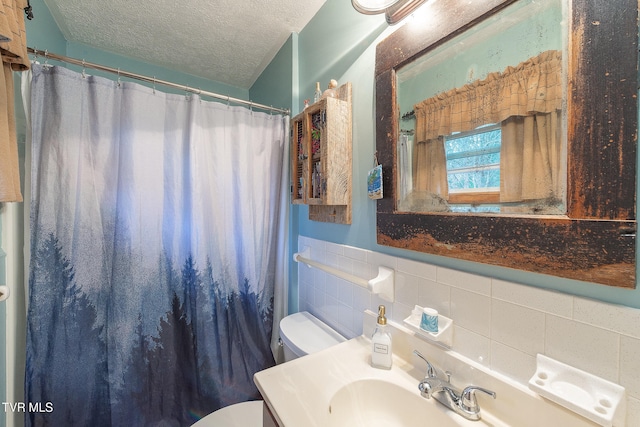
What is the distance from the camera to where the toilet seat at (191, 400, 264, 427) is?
120 cm

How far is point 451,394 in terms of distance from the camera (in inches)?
24.7

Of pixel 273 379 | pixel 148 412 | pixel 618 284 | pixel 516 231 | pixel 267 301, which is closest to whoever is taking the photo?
pixel 618 284

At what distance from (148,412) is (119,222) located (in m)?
0.94

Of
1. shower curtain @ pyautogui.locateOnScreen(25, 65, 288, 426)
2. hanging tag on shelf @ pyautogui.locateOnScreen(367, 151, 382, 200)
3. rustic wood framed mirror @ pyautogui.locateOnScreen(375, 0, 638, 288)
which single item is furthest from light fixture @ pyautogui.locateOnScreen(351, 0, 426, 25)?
shower curtain @ pyautogui.locateOnScreen(25, 65, 288, 426)

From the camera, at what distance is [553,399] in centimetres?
48

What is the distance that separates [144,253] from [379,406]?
119cm

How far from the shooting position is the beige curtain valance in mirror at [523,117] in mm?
526

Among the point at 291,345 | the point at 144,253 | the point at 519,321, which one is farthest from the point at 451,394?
the point at 144,253

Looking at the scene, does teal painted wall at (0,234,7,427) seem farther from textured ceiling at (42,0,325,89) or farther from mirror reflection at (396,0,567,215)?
mirror reflection at (396,0,567,215)

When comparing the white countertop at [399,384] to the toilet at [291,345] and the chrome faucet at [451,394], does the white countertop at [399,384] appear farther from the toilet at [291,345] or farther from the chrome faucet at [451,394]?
the toilet at [291,345]

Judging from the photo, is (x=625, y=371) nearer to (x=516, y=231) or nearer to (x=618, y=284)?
(x=618, y=284)

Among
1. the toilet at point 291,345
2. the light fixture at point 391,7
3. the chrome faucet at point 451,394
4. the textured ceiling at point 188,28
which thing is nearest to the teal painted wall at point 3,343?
the toilet at point 291,345

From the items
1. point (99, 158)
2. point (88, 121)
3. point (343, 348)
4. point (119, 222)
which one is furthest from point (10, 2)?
point (343, 348)

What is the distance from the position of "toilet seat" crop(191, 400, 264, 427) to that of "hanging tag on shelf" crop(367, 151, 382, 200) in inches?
44.8
